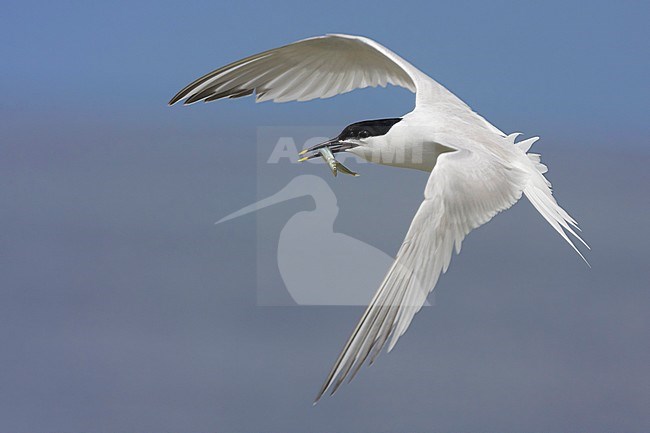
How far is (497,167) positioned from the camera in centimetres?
272

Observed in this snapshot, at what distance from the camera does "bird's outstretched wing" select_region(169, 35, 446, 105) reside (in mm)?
3352

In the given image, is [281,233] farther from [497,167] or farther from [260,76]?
[497,167]

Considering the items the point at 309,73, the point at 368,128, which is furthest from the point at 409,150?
the point at 309,73

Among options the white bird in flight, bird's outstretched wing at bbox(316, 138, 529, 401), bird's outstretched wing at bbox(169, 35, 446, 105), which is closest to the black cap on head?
the white bird in flight

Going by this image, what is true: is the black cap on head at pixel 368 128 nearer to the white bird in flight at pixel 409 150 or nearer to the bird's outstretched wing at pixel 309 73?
the white bird in flight at pixel 409 150

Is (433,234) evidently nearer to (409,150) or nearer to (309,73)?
(409,150)

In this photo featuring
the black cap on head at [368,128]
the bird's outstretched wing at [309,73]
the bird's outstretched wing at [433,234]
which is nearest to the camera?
the bird's outstretched wing at [433,234]

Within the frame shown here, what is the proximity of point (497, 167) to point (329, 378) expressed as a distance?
2.99 feet

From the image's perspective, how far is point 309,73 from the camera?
11.5 ft

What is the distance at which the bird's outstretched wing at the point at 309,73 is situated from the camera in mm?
3352

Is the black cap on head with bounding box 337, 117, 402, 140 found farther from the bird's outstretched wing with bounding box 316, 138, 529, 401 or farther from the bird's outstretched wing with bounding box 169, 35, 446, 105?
the bird's outstretched wing with bounding box 169, 35, 446, 105

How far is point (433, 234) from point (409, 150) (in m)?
0.50

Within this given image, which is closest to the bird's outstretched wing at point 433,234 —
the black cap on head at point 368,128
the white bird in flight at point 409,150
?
the white bird in flight at point 409,150

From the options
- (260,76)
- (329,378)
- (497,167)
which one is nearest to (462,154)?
(497,167)
